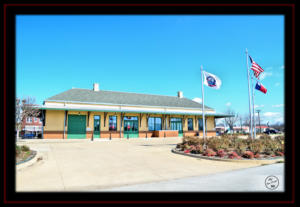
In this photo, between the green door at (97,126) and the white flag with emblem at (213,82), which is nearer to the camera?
the white flag with emblem at (213,82)

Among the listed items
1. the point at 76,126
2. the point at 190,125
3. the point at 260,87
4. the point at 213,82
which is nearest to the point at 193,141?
the point at 213,82

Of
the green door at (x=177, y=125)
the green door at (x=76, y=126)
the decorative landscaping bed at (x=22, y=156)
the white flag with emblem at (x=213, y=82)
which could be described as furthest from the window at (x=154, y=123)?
the decorative landscaping bed at (x=22, y=156)

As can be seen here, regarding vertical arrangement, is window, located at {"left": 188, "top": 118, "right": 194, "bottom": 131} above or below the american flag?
below

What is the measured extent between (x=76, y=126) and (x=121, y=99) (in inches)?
341

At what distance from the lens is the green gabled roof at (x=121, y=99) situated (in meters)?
26.6

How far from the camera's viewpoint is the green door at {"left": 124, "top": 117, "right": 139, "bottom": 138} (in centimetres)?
2659

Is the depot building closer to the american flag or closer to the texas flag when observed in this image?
the texas flag

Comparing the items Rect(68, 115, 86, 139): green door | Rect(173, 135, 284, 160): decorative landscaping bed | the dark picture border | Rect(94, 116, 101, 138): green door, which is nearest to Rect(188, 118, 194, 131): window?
Rect(94, 116, 101, 138): green door

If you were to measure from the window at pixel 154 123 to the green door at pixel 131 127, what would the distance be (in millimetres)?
2028

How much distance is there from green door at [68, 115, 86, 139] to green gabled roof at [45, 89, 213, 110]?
9.78 feet

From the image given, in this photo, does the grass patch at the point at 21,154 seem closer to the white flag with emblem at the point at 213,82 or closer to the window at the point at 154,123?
the white flag with emblem at the point at 213,82
